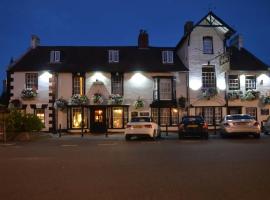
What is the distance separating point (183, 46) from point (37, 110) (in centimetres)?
1440

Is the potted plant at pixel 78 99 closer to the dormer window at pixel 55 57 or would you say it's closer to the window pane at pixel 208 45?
the dormer window at pixel 55 57

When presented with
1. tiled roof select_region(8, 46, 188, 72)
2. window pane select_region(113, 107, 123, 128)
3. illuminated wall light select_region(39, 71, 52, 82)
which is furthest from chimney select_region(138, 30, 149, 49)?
illuminated wall light select_region(39, 71, 52, 82)

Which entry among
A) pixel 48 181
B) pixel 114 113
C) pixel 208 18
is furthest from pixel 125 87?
pixel 48 181

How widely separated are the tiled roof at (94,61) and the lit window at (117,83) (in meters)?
0.56

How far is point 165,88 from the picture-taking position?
34.1 m

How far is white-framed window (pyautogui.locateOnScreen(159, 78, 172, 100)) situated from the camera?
112 feet

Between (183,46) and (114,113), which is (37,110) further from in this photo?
(183,46)

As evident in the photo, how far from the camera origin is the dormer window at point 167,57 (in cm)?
3525

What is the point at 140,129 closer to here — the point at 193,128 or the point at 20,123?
the point at 193,128

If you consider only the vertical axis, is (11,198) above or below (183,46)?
below

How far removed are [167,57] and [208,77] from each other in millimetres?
4253

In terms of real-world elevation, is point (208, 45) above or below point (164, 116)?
above

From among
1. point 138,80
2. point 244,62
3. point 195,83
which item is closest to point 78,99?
point 138,80

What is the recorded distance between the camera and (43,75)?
110ft
